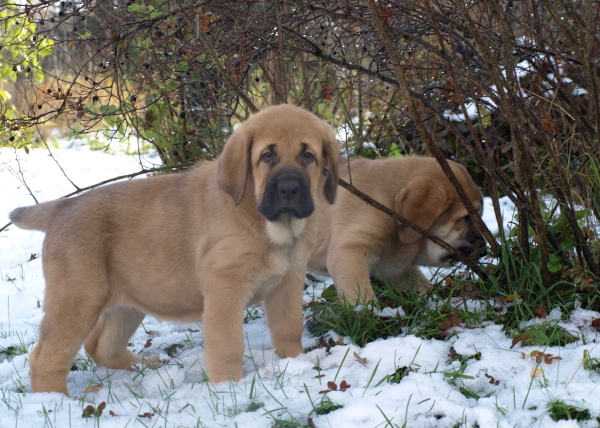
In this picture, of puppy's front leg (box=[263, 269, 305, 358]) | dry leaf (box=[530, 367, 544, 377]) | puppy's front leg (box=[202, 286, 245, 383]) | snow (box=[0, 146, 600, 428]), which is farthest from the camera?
puppy's front leg (box=[263, 269, 305, 358])

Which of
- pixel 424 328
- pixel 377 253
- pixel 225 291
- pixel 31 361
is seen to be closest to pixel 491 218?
pixel 377 253

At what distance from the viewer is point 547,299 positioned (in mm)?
4059

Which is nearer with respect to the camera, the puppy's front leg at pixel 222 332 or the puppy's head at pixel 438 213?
the puppy's front leg at pixel 222 332

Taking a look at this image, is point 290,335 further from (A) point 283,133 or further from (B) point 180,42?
(B) point 180,42

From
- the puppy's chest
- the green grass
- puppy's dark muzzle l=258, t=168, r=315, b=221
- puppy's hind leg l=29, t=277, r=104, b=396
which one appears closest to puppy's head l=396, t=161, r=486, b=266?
the puppy's chest

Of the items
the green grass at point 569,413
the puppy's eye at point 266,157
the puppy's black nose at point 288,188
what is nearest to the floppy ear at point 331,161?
the puppy's eye at point 266,157

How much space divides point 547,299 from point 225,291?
1914 mm

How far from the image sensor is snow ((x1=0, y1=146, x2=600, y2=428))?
2.98 m

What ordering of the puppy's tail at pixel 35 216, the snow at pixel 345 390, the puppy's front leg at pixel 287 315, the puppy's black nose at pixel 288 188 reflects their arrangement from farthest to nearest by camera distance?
the puppy's tail at pixel 35 216
the puppy's front leg at pixel 287 315
the puppy's black nose at pixel 288 188
the snow at pixel 345 390

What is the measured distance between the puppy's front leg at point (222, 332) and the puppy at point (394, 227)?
3.61 ft

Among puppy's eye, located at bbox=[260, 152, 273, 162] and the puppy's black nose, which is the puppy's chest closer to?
the puppy's black nose

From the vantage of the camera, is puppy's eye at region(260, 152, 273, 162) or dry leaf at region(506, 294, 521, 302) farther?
dry leaf at region(506, 294, 521, 302)

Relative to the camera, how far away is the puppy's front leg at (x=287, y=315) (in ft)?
12.9

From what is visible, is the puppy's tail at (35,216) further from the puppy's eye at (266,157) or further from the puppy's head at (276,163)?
the puppy's eye at (266,157)
